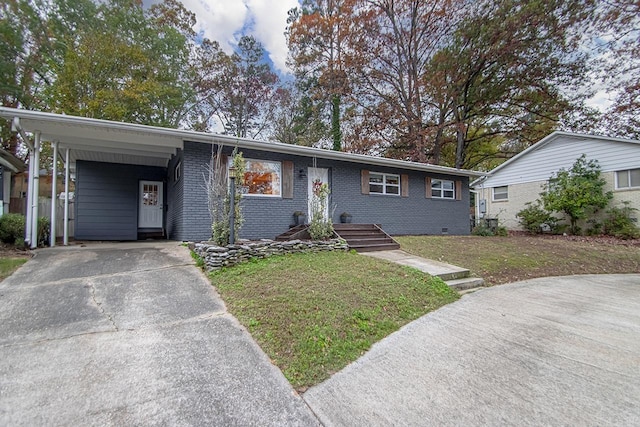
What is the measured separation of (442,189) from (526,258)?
535 cm

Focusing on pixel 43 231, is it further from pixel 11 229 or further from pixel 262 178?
pixel 262 178

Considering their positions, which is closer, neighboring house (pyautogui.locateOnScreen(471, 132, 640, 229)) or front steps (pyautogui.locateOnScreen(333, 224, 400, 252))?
front steps (pyautogui.locateOnScreen(333, 224, 400, 252))

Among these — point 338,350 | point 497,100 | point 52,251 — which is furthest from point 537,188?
point 52,251

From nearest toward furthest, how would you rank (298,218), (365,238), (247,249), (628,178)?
(247,249)
(365,238)
(298,218)
(628,178)

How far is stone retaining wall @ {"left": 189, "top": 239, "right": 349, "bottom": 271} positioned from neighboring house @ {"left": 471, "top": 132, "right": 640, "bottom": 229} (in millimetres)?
11841

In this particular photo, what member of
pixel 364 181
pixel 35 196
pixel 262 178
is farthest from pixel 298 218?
pixel 35 196

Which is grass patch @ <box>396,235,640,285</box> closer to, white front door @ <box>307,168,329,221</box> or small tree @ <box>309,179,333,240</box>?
small tree @ <box>309,179,333,240</box>

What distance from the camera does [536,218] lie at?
40.8 feet

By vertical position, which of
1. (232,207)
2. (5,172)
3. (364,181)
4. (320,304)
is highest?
(5,172)

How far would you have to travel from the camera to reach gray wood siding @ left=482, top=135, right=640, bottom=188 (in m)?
→ 10.8

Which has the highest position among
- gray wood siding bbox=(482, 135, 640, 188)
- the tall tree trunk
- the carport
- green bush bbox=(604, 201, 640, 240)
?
the tall tree trunk

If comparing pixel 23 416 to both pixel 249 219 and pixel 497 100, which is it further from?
pixel 497 100

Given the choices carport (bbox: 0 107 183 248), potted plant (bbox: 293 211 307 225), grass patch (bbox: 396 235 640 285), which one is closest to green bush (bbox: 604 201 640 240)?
grass patch (bbox: 396 235 640 285)

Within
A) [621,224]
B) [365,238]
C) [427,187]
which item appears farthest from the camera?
[427,187]
